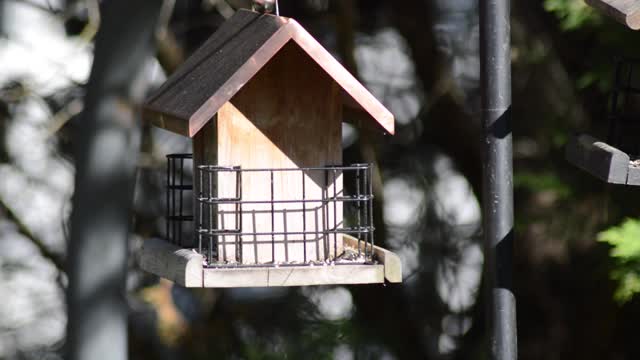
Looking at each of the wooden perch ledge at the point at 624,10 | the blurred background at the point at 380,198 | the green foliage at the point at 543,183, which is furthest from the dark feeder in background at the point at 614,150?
the blurred background at the point at 380,198

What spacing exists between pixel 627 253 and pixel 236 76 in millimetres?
1655

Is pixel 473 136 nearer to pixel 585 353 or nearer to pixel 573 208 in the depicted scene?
pixel 573 208

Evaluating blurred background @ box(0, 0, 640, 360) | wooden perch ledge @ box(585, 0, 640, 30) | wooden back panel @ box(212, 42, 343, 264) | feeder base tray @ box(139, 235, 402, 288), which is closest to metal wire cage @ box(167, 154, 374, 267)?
wooden back panel @ box(212, 42, 343, 264)

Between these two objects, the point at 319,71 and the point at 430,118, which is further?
the point at 430,118

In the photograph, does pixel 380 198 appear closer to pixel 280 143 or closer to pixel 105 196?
pixel 280 143

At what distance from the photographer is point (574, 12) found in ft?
17.5

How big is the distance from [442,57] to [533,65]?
504 mm

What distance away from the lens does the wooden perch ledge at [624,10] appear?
3.36 metres

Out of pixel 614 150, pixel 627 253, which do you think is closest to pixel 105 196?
pixel 614 150

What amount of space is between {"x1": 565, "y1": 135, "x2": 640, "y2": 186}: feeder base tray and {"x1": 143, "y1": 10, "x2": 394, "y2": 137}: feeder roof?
24.3 inches

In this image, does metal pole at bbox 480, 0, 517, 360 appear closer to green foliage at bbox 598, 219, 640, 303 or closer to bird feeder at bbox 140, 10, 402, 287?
bird feeder at bbox 140, 10, 402, 287

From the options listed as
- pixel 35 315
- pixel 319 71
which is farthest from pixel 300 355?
pixel 319 71

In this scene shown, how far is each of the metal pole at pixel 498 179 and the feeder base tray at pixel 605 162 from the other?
12.3 inches

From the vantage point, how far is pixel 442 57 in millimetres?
6773
